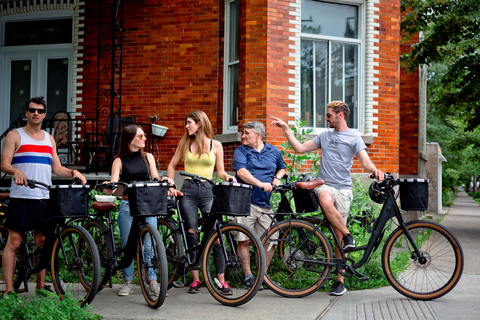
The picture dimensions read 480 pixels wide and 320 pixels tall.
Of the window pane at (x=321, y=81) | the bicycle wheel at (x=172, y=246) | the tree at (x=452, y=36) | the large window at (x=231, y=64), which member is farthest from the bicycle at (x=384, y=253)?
the tree at (x=452, y=36)

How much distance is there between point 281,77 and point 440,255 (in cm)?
462

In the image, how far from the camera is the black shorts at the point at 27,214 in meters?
5.33

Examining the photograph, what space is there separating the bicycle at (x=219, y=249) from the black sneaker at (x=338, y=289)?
98cm

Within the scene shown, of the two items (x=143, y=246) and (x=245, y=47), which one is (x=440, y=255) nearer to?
(x=143, y=246)

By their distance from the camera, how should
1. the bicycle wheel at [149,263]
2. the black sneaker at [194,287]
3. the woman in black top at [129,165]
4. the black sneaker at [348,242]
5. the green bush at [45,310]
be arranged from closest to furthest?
the green bush at [45,310] < the bicycle wheel at [149,263] < the black sneaker at [348,242] < the woman in black top at [129,165] < the black sneaker at [194,287]

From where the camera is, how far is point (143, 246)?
5.27 m

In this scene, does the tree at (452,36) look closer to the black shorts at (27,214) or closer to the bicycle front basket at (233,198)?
the bicycle front basket at (233,198)

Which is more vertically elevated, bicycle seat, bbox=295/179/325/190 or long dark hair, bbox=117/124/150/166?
long dark hair, bbox=117/124/150/166

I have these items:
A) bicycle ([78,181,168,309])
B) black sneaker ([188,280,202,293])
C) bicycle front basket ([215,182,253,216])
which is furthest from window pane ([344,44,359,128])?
bicycle ([78,181,168,309])

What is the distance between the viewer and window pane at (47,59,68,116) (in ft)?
37.5

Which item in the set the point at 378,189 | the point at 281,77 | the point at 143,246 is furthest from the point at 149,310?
the point at 281,77

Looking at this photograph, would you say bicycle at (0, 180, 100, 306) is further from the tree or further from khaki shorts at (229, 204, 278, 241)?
the tree

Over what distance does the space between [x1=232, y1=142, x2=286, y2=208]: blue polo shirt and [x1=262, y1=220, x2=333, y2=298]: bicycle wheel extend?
1.52 feet

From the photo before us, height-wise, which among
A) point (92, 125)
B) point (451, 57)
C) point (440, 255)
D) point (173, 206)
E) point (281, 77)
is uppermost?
point (451, 57)
